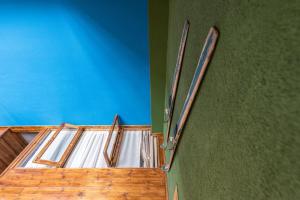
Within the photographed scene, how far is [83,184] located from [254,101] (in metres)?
2.41

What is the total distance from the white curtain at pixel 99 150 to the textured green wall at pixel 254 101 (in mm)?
2180

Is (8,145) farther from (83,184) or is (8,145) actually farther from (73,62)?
(73,62)

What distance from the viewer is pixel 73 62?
2398 mm

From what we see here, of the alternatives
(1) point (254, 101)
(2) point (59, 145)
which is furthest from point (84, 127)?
(1) point (254, 101)

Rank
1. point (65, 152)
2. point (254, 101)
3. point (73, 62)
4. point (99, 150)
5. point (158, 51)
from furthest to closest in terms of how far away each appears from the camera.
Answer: point (99, 150)
point (65, 152)
point (73, 62)
point (158, 51)
point (254, 101)

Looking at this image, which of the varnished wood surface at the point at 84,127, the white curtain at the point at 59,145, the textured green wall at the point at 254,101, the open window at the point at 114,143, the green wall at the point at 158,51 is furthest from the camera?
the varnished wood surface at the point at 84,127

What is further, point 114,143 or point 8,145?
point 8,145

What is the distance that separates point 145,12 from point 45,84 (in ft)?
6.05

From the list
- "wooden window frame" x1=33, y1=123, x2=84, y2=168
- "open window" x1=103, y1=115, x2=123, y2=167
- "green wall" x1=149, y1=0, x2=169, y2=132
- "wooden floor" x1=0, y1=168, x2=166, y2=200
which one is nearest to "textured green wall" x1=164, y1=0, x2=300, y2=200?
"green wall" x1=149, y1=0, x2=169, y2=132

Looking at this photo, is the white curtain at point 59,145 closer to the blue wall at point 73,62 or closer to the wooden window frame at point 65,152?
the wooden window frame at point 65,152

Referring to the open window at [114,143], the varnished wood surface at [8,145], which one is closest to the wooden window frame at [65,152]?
the open window at [114,143]

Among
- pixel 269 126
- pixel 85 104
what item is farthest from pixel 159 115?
pixel 269 126

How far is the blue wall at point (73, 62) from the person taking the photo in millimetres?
2041

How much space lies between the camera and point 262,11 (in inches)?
10.0
